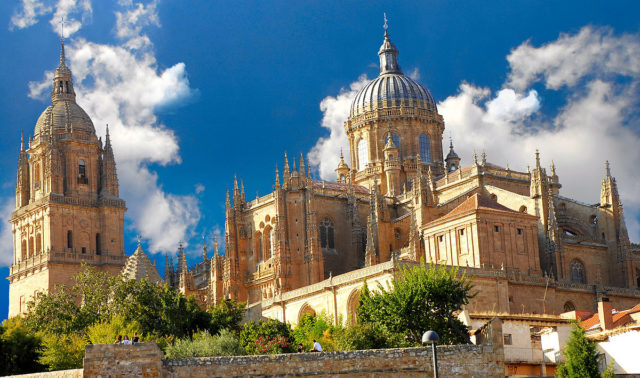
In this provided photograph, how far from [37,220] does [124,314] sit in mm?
43393

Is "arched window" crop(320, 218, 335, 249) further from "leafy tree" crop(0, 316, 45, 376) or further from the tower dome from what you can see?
the tower dome

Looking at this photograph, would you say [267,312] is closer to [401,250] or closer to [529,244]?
[401,250]

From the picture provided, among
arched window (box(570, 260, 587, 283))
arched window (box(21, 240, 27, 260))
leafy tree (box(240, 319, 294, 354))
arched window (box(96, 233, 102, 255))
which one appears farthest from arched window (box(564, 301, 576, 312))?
arched window (box(21, 240, 27, 260))

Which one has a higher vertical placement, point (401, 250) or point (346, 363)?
point (401, 250)

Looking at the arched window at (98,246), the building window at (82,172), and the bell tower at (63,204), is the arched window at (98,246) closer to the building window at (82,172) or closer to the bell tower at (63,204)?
the bell tower at (63,204)

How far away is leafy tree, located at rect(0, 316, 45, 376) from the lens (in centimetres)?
4862

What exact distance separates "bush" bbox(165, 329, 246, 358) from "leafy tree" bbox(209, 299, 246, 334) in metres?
7.71


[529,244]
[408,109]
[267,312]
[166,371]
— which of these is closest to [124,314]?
[267,312]

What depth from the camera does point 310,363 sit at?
3247 cm

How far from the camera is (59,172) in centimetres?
9206

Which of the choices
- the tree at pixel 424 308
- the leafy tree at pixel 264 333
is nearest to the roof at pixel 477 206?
the leafy tree at pixel 264 333

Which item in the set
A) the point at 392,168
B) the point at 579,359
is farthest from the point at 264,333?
the point at 392,168

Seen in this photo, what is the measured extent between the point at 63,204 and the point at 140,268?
878 inches

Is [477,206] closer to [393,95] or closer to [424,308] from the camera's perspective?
[424,308]
